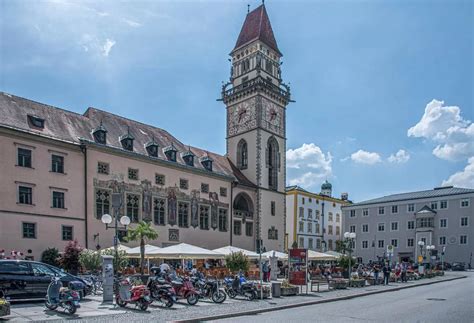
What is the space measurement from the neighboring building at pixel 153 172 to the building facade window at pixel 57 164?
0.23ft

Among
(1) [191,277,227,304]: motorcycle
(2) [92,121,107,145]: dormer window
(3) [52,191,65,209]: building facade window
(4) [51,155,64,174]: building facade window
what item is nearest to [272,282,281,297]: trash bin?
(1) [191,277,227,304]: motorcycle

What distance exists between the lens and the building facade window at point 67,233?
2922 centimetres

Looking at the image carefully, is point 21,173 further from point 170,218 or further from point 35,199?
point 170,218

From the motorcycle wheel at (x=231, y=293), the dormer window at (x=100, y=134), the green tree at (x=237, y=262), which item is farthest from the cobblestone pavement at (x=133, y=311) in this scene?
the dormer window at (x=100, y=134)

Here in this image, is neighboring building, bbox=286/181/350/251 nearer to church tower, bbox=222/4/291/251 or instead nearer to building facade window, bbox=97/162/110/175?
church tower, bbox=222/4/291/251

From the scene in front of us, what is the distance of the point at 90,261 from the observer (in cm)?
2239

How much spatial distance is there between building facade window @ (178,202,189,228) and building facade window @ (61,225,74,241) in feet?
35.3

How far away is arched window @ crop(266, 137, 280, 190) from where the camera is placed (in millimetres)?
51312

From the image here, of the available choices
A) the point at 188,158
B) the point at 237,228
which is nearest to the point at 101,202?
the point at 188,158

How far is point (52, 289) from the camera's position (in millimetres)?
13820

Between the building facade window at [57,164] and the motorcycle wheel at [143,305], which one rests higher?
the building facade window at [57,164]

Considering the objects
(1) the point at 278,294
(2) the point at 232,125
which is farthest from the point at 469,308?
(2) the point at 232,125

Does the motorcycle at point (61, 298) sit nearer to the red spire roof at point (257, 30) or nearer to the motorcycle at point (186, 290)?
the motorcycle at point (186, 290)

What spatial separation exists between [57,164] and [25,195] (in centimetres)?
317
